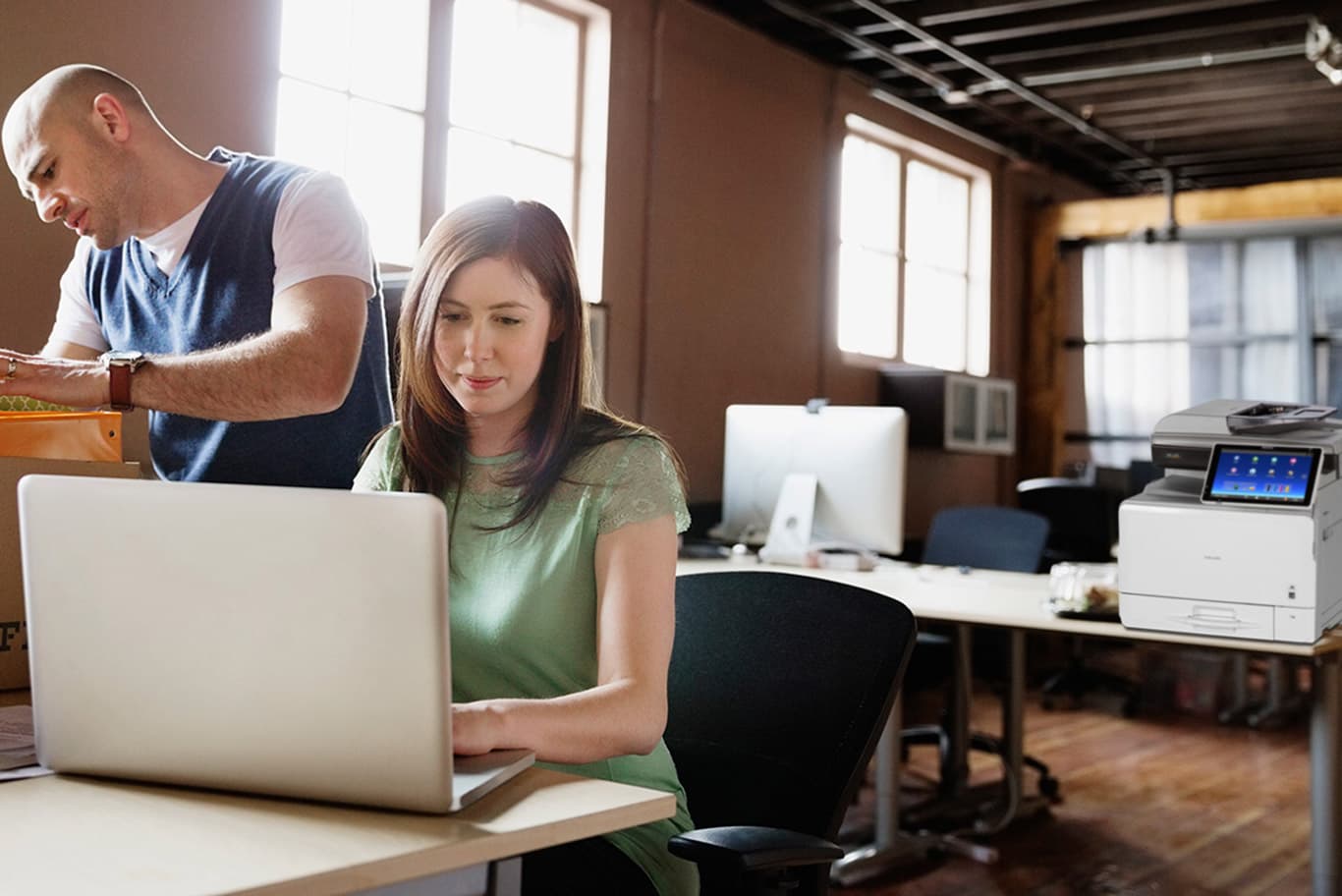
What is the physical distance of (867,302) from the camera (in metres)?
7.48

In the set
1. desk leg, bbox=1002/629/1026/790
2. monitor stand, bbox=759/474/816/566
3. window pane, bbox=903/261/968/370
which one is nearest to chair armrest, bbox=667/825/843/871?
monitor stand, bbox=759/474/816/566

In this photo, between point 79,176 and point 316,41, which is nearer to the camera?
point 79,176

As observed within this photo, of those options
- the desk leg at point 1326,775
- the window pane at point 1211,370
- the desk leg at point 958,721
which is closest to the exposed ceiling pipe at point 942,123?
the window pane at point 1211,370

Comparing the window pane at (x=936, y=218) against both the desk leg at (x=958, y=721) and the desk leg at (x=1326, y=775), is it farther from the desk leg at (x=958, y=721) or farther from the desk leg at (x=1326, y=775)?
the desk leg at (x=1326, y=775)

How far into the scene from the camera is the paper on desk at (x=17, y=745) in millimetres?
1291

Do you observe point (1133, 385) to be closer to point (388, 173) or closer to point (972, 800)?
point (972, 800)

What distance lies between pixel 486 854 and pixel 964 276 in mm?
7703

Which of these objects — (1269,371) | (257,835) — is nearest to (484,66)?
(257,835)

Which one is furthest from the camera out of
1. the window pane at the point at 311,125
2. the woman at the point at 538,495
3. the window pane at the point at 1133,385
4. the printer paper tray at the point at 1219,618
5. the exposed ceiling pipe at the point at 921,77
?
the window pane at the point at 1133,385

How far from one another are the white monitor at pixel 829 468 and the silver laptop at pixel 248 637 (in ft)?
9.48

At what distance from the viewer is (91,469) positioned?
176 centimetres

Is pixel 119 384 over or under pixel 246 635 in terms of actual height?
over

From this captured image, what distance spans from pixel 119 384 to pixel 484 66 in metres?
3.58

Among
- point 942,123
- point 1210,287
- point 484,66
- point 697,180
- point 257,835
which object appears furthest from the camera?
point 1210,287
